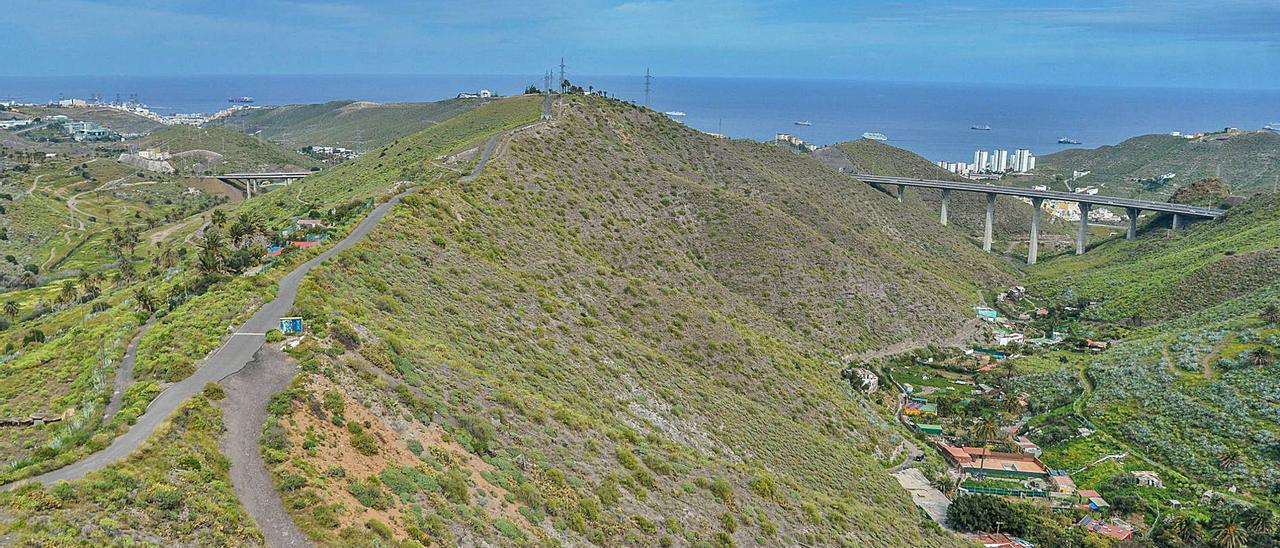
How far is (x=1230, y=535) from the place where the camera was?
33906mm

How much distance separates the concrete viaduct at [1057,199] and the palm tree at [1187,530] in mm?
69158

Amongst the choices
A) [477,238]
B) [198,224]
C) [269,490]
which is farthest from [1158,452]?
[198,224]

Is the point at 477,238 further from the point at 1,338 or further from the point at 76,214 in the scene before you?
the point at 76,214

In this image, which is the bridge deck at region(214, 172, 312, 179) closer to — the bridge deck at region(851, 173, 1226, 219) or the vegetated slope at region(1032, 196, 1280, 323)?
the bridge deck at region(851, 173, 1226, 219)

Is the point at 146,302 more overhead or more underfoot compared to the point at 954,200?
more underfoot

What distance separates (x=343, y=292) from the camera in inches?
1051

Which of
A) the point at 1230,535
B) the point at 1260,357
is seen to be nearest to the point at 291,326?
the point at 1230,535

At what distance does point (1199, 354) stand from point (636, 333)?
122 feet

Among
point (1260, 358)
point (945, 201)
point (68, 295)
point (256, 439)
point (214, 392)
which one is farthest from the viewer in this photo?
point (945, 201)

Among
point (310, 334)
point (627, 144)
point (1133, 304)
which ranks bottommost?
point (1133, 304)

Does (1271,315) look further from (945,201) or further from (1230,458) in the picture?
(945,201)

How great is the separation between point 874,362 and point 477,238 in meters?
28.6

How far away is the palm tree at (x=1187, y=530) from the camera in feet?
115

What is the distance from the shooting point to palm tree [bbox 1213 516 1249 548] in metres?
33.8
